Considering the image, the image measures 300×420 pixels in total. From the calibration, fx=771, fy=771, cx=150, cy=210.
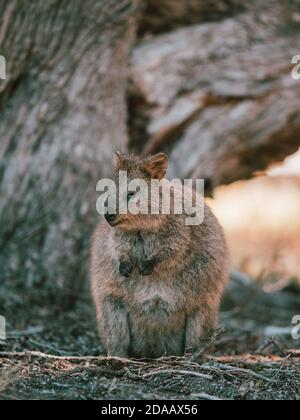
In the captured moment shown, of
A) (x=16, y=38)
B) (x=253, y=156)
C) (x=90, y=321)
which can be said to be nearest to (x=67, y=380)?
(x=90, y=321)

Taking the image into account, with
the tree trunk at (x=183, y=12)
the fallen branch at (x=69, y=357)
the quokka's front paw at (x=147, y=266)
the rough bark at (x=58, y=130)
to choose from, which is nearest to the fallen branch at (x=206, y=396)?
the fallen branch at (x=69, y=357)

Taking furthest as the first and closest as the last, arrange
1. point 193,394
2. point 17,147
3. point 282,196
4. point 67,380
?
1. point 282,196
2. point 17,147
3. point 67,380
4. point 193,394

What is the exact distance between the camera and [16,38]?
6.78 metres

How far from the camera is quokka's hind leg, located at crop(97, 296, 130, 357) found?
5.82 meters

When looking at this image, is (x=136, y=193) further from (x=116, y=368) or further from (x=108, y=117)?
(x=108, y=117)

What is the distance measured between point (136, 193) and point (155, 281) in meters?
0.67

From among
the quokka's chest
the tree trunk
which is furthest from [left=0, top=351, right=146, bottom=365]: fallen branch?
the tree trunk

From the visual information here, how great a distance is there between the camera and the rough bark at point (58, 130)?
7.05 m

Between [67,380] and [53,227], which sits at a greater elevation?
[53,227]

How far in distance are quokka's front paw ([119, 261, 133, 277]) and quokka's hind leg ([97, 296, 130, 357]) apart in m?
0.26

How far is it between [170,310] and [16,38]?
9.21 feet

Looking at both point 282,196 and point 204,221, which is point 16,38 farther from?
point 282,196

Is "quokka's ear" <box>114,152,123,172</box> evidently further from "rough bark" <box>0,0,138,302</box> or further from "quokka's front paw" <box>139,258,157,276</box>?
"rough bark" <box>0,0,138,302</box>

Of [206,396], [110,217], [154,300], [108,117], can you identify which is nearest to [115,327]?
[154,300]
